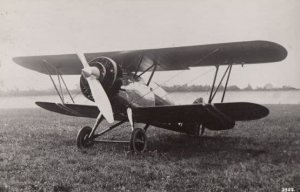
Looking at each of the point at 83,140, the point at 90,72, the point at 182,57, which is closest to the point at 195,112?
the point at 182,57

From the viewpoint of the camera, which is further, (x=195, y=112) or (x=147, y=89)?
(x=147, y=89)

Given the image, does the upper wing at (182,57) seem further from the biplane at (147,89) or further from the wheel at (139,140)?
the wheel at (139,140)

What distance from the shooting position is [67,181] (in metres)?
5.21

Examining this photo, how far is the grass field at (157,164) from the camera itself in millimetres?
5102

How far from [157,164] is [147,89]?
96.0 inches

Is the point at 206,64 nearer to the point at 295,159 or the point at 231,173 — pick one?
the point at 295,159

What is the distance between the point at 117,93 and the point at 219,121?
2413 millimetres

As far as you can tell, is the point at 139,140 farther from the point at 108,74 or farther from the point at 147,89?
the point at 108,74

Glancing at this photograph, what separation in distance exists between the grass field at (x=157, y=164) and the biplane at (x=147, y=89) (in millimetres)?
572

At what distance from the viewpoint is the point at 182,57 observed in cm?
857

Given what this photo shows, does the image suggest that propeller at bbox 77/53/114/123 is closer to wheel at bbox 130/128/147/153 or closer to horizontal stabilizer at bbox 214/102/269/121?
wheel at bbox 130/128/147/153

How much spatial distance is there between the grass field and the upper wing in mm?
1918

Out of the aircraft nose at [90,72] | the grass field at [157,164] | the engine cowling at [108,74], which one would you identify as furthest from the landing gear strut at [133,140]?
the aircraft nose at [90,72]

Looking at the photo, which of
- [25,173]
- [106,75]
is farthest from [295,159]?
[25,173]
